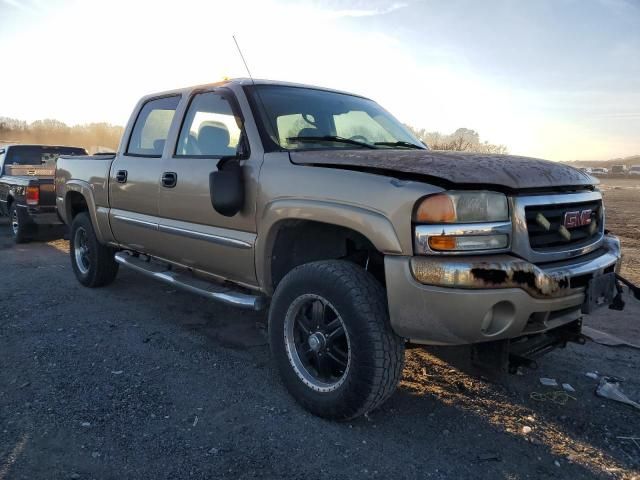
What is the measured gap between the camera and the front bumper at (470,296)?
2363mm

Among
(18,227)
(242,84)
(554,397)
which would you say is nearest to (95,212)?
(242,84)

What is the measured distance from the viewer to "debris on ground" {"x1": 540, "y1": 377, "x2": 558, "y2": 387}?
11.1 ft

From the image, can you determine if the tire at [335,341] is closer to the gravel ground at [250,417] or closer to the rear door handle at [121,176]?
the gravel ground at [250,417]

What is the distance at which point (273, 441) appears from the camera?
8.82 feet

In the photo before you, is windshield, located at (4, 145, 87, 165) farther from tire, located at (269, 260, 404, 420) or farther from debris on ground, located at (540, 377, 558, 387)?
debris on ground, located at (540, 377, 558, 387)

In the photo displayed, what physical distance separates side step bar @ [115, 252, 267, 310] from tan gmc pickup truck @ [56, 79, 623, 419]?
0.05 feet

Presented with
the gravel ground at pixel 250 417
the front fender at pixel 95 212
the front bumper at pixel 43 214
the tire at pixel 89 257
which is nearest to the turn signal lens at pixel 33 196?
the front bumper at pixel 43 214

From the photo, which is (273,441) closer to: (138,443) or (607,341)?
(138,443)

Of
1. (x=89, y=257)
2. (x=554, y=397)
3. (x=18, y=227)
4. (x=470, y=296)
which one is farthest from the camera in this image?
(x=18, y=227)

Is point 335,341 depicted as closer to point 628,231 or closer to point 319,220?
point 319,220

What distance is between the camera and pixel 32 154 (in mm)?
10062

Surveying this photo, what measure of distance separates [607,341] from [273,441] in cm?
291

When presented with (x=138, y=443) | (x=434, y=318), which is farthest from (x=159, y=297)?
(x=434, y=318)

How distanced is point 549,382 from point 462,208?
169 cm
